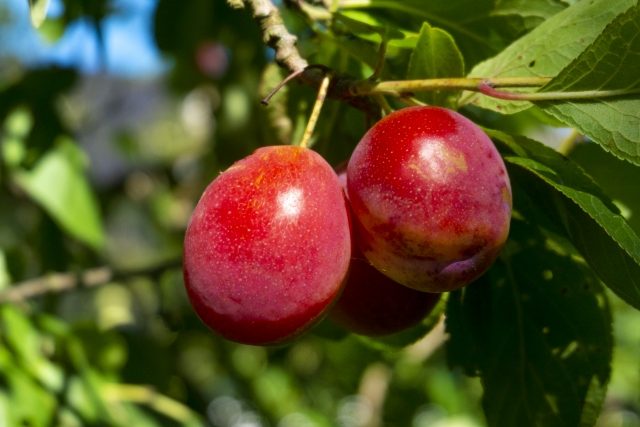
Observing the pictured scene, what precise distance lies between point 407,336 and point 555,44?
1.67ft

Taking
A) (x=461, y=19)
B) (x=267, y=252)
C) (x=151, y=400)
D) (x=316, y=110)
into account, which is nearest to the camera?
(x=267, y=252)

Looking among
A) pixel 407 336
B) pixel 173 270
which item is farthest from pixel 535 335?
pixel 173 270

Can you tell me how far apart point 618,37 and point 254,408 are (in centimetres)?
→ 208

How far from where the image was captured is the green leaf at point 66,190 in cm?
160

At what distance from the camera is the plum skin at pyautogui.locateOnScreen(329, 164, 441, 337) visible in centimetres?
82

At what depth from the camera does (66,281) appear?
167cm

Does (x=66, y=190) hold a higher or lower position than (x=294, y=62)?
lower

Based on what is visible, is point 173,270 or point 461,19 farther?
point 173,270

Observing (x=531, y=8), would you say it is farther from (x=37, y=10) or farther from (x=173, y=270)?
(x=173, y=270)

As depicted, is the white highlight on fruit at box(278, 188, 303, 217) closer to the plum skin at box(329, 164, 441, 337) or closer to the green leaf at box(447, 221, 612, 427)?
the plum skin at box(329, 164, 441, 337)

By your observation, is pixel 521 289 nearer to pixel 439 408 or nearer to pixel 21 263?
pixel 21 263

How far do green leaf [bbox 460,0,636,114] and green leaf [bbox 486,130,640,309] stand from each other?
80mm

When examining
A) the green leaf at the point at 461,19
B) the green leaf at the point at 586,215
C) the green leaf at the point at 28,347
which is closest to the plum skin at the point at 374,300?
the green leaf at the point at 586,215

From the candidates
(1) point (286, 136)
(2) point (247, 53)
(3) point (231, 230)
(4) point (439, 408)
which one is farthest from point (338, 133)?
(4) point (439, 408)
